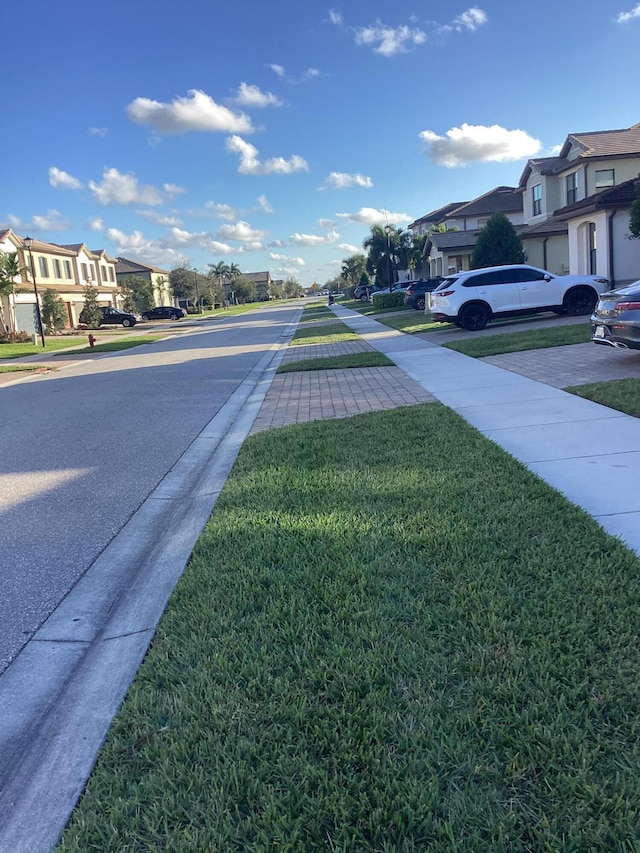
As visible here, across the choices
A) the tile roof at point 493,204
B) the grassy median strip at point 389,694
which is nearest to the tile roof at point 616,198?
the grassy median strip at point 389,694

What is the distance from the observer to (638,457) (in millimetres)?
5812

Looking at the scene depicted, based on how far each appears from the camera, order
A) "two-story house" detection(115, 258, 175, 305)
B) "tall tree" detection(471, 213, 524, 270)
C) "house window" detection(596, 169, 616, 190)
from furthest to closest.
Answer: "two-story house" detection(115, 258, 175, 305) → "house window" detection(596, 169, 616, 190) → "tall tree" detection(471, 213, 524, 270)

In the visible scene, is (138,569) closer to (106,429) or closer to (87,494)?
(87,494)

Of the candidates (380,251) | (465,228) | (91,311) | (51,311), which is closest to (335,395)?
(51,311)

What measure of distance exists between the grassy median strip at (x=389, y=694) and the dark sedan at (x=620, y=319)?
19.8ft

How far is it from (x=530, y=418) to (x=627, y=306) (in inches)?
124

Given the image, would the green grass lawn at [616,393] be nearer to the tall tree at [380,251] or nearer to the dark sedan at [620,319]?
the dark sedan at [620,319]

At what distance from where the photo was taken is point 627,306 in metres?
9.57

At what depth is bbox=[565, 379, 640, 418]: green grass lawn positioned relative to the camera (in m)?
7.64

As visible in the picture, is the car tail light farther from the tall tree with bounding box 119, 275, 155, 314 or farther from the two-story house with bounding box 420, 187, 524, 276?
the tall tree with bounding box 119, 275, 155, 314

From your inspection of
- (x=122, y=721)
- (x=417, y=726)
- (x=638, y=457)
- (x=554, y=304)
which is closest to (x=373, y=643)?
(x=417, y=726)

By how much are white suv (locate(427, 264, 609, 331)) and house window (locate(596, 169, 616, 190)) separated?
13.0 meters

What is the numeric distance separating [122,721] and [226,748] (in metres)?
0.51

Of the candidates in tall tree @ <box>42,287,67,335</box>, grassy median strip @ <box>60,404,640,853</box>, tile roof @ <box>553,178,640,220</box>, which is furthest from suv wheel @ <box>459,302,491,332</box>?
tall tree @ <box>42,287,67,335</box>
